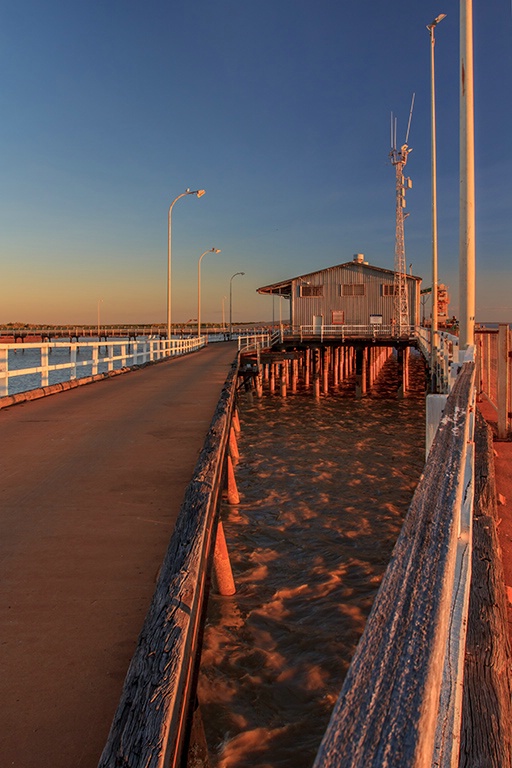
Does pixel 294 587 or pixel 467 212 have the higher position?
pixel 467 212

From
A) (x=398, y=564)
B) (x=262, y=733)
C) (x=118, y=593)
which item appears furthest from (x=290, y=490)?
(x=398, y=564)

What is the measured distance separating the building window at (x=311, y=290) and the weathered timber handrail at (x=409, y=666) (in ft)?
134

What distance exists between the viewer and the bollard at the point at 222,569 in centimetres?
607

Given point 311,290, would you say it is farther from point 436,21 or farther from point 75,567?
point 75,567

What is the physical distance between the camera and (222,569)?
634 centimetres

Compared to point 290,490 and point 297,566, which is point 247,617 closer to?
point 297,566

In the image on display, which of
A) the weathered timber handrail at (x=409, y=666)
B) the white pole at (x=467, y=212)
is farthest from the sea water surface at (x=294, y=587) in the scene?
the white pole at (x=467, y=212)

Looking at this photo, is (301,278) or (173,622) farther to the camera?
(301,278)

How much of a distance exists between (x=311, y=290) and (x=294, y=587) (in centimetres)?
3679

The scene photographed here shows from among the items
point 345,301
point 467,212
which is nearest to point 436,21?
point 467,212

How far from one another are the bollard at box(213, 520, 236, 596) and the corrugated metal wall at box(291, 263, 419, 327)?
35.2 metres

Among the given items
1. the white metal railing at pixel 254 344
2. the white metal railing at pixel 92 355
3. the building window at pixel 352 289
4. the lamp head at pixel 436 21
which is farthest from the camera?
the building window at pixel 352 289

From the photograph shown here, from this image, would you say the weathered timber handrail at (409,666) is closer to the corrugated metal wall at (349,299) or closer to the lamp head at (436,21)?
the lamp head at (436,21)

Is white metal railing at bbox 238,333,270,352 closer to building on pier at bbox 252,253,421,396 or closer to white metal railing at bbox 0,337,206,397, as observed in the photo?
white metal railing at bbox 0,337,206,397
